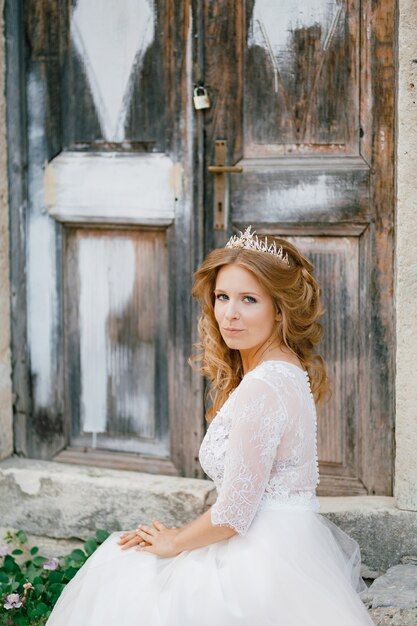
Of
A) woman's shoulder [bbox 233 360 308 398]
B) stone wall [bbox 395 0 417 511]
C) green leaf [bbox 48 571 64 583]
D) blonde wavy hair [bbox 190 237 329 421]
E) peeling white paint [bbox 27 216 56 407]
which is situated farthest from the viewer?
peeling white paint [bbox 27 216 56 407]

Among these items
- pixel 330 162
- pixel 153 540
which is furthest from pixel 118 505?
pixel 330 162

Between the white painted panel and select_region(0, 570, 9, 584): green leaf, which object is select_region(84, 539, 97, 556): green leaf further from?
the white painted panel

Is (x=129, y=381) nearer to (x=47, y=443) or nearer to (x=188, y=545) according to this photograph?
(x=47, y=443)

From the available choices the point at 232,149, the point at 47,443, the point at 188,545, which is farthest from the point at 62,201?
the point at 188,545

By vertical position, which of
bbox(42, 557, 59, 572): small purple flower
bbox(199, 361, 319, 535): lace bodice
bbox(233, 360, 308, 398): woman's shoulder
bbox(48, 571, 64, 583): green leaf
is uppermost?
bbox(233, 360, 308, 398): woman's shoulder

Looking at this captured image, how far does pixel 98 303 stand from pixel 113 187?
0.50 metres

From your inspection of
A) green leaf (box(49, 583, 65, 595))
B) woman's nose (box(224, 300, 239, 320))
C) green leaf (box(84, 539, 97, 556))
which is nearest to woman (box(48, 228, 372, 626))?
woman's nose (box(224, 300, 239, 320))

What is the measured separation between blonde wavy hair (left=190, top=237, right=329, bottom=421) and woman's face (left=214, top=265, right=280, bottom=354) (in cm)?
2

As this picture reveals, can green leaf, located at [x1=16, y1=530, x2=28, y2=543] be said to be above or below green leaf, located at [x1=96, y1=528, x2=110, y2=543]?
below

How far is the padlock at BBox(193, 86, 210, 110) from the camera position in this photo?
13.0 feet

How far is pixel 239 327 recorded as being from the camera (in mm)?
3074

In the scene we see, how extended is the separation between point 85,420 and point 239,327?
59.2 inches

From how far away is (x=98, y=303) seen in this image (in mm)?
4289

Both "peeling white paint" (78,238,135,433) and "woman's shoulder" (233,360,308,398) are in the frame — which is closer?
"woman's shoulder" (233,360,308,398)
